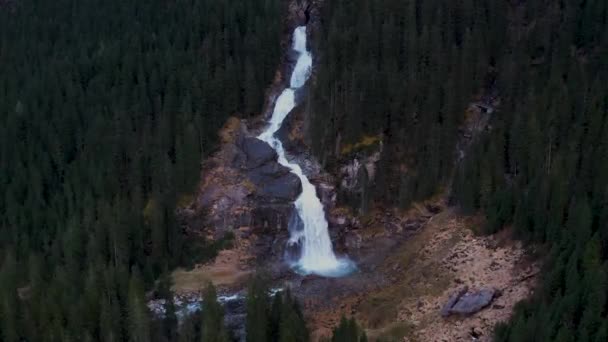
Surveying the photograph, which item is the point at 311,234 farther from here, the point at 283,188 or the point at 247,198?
the point at 247,198

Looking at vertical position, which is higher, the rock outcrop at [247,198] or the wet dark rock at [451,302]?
the rock outcrop at [247,198]

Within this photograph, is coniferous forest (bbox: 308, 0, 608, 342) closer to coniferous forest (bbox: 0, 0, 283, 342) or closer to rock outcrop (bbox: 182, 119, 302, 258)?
rock outcrop (bbox: 182, 119, 302, 258)

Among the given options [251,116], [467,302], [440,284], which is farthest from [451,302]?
[251,116]

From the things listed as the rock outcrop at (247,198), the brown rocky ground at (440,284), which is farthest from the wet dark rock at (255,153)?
the brown rocky ground at (440,284)

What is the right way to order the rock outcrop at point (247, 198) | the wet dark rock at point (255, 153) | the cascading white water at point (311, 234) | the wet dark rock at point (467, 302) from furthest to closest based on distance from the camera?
the wet dark rock at point (255, 153), the rock outcrop at point (247, 198), the cascading white water at point (311, 234), the wet dark rock at point (467, 302)

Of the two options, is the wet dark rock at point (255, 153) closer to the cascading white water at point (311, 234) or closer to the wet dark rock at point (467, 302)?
the cascading white water at point (311, 234)

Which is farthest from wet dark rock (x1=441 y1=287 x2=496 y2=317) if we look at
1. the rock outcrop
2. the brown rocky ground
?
the rock outcrop
